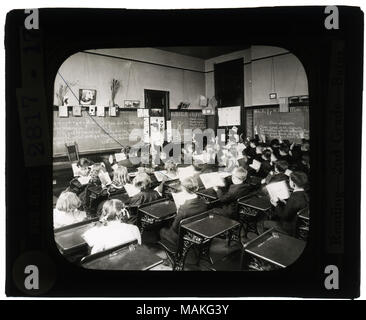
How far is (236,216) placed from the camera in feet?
3.21

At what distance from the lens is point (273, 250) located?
3.00ft

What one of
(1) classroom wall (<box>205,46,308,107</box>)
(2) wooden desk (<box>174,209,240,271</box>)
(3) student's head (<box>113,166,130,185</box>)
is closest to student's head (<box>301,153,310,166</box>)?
(1) classroom wall (<box>205,46,308,107</box>)

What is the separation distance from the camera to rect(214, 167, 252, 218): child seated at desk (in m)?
0.97

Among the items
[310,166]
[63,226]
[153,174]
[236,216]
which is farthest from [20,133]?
[310,166]

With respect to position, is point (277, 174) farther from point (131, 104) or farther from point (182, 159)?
point (131, 104)

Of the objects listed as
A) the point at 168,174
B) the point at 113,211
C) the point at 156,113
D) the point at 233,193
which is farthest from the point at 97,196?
the point at 233,193

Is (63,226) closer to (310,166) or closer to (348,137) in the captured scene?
(310,166)

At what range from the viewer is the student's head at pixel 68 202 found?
3.19 ft

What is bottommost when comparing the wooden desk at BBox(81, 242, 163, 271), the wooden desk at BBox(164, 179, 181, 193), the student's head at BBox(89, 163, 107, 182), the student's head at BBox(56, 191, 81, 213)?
the wooden desk at BBox(81, 242, 163, 271)

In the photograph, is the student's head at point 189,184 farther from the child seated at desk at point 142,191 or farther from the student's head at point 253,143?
the student's head at point 253,143

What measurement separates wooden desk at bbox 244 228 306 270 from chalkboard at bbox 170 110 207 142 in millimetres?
466

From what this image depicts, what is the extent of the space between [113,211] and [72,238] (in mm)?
176

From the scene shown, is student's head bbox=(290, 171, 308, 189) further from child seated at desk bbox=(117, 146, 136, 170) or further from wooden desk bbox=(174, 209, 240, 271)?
child seated at desk bbox=(117, 146, 136, 170)

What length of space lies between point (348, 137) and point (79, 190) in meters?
0.99
